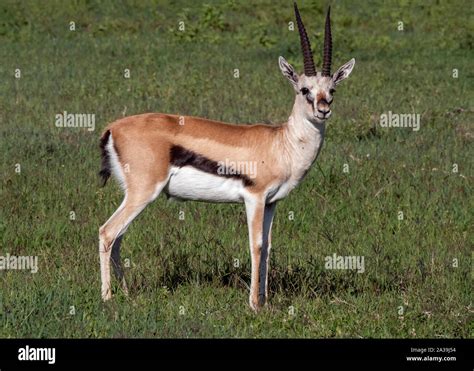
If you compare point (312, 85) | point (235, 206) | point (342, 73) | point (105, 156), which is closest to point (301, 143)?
point (312, 85)

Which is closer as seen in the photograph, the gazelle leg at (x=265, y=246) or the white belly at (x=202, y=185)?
the white belly at (x=202, y=185)

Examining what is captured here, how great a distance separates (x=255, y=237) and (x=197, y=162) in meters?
0.71

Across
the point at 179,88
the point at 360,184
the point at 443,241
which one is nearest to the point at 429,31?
the point at 179,88

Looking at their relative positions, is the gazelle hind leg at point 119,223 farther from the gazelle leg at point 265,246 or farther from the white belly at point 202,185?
the gazelle leg at point 265,246

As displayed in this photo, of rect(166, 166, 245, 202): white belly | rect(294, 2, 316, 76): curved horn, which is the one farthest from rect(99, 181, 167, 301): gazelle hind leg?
rect(294, 2, 316, 76): curved horn

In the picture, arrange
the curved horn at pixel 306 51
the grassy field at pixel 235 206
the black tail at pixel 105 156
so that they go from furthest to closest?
the black tail at pixel 105 156 → the curved horn at pixel 306 51 → the grassy field at pixel 235 206

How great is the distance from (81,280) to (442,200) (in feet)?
13.8

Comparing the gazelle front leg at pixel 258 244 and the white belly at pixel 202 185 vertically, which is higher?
the white belly at pixel 202 185

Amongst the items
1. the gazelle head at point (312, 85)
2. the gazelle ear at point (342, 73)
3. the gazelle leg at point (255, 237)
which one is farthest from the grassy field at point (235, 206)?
the gazelle ear at point (342, 73)

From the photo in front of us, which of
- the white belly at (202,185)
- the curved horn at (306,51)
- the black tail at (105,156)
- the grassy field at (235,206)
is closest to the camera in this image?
the grassy field at (235,206)

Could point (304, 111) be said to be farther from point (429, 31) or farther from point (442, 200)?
point (429, 31)

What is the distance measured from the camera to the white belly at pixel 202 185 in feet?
27.6

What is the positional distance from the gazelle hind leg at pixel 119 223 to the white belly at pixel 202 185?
0.11 meters

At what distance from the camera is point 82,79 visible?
17688mm
